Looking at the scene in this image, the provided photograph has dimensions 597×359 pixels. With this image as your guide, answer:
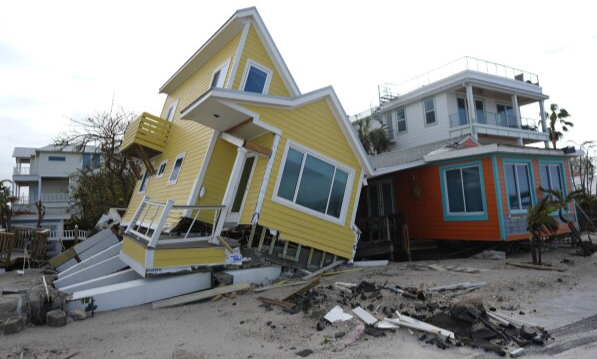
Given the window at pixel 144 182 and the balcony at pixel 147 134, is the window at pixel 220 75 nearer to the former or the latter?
the balcony at pixel 147 134

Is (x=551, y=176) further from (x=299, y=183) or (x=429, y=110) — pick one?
(x=429, y=110)

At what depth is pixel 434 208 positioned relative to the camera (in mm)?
13547

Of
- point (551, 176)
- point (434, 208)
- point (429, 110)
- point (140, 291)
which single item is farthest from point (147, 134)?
point (429, 110)

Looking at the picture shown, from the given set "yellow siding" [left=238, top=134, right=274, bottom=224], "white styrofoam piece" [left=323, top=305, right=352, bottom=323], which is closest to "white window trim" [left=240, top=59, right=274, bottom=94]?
"yellow siding" [left=238, top=134, right=274, bottom=224]

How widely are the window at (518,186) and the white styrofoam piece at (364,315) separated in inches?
348

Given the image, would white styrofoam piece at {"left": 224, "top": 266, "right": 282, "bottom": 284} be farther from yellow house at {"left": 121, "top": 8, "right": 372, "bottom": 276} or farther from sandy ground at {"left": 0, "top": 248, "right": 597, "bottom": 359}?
sandy ground at {"left": 0, "top": 248, "right": 597, "bottom": 359}

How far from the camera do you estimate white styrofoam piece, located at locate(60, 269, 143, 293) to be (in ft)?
25.3

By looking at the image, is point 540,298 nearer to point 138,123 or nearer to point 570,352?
point 570,352

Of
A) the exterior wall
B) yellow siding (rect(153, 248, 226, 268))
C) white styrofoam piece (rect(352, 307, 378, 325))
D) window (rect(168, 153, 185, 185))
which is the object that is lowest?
white styrofoam piece (rect(352, 307, 378, 325))

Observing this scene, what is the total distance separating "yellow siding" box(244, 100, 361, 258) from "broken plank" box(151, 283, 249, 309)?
1775 mm

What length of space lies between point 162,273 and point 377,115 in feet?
94.1

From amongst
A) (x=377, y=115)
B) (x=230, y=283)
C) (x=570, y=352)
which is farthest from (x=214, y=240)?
(x=377, y=115)

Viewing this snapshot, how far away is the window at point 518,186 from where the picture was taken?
40.3 ft

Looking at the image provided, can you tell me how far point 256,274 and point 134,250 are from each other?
9.23 ft
